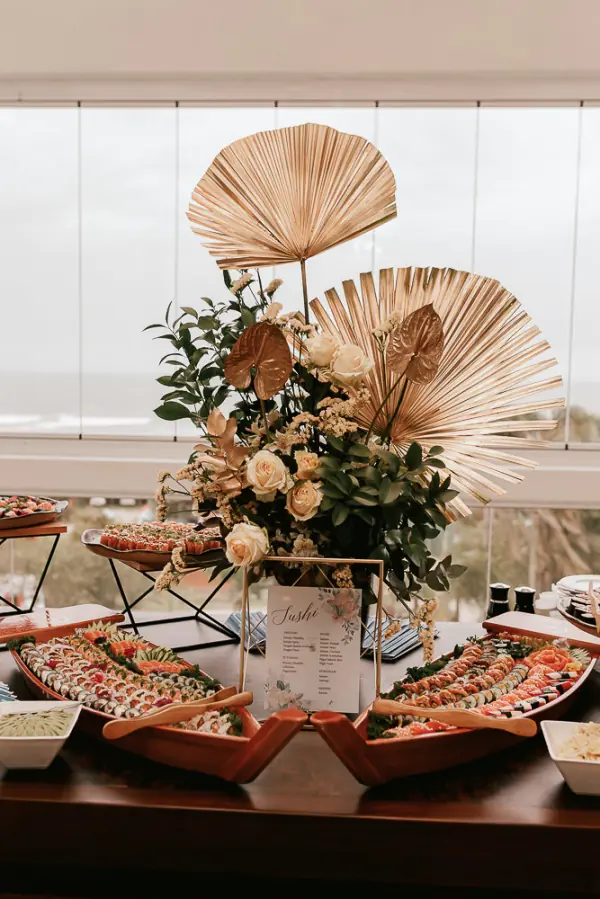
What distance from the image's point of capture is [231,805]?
0.86m

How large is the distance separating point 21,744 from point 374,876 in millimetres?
420

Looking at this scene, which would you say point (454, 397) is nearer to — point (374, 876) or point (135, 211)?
point (374, 876)

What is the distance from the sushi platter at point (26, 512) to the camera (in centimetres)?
165

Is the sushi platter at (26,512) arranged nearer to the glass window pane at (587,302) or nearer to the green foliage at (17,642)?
the green foliage at (17,642)

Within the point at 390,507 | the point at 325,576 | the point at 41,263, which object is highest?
the point at 41,263

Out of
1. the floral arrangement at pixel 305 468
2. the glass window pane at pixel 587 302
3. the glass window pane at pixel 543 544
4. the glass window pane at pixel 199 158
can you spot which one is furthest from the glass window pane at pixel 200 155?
the floral arrangement at pixel 305 468

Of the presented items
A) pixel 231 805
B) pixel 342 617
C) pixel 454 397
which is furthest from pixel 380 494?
pixel 231 805

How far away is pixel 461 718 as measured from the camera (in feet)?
3.00

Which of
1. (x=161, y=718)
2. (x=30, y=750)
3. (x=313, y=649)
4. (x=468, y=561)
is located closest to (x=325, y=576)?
(x=313, y=649)

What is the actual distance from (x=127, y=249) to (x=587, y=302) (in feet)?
6.82

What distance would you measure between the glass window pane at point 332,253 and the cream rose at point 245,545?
254 cm

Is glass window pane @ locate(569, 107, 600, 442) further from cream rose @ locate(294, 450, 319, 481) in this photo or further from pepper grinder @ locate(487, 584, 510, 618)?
cream rose @ locate(294, 450, 319, 481)

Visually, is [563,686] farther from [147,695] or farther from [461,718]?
[147,695]

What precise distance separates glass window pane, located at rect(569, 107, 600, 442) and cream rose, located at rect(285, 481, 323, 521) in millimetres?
2767
